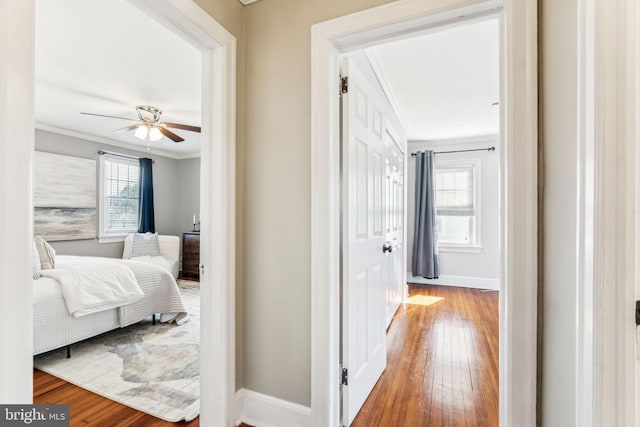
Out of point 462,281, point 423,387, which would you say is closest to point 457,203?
point 462,281

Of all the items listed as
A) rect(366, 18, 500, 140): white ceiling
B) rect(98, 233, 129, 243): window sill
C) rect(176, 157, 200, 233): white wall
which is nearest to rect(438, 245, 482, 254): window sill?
rect(366, 18, 500, 140): white ceiling

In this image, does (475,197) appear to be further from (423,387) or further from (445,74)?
(423,387)

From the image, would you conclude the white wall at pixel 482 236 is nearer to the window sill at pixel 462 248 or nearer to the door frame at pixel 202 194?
the window sill at pixel 462 248

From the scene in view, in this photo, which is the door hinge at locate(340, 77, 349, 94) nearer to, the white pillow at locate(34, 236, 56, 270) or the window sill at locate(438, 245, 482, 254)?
the white pillow at locate(34, 236, 56, 270)

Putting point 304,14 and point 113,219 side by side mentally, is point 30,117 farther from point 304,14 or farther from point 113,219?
point 113,219

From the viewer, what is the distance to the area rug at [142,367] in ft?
5.93

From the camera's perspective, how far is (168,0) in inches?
46.1

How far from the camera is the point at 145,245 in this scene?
16.0ft

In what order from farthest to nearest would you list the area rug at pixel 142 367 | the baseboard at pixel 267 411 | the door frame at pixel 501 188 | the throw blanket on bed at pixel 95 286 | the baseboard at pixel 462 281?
the baseboard at pixel 462 281 → the throw blanket on bed at pixel 95 286 → the area rug at pixel 142 367 → the baseboard at pixel 267 411 → the door frame at pixel 501 188

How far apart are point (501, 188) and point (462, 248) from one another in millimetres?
4275

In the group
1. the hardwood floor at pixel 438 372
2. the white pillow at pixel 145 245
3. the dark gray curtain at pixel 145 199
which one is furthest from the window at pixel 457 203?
the dark gray curtain at pixel 145 199

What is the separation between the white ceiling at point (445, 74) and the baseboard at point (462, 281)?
2427mm

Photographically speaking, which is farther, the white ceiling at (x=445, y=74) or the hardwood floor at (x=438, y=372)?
the white ceiling at (x=445, y=74)

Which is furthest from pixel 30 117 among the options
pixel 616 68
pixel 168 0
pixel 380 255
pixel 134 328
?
pixel 134 328
